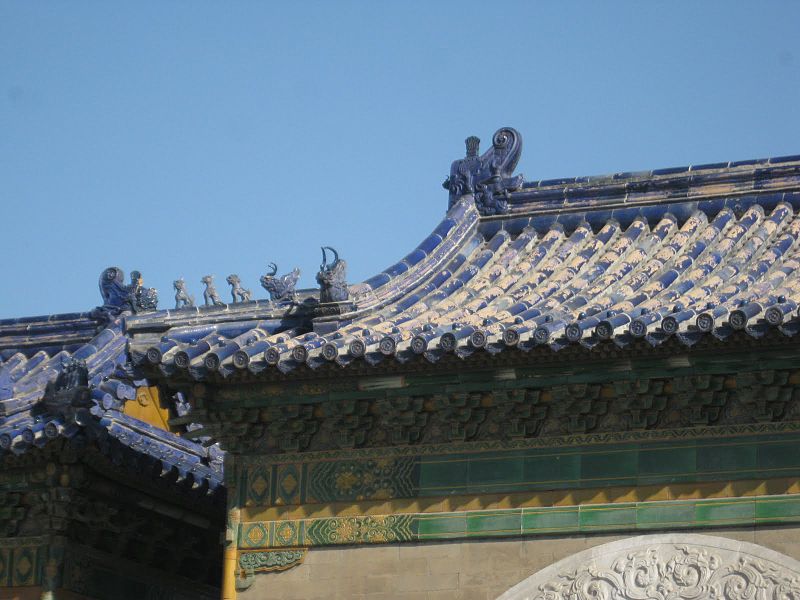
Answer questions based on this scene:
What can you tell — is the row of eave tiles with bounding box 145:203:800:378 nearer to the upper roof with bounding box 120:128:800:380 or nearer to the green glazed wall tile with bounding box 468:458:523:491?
the upper roof with bounding box 120:128:800:380

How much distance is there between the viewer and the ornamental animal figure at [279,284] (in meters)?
20.2

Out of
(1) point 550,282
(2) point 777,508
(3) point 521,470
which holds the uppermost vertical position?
(1) point 550,282

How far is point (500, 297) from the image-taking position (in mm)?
19047

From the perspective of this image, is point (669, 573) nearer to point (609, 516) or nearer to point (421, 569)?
point (609, 516)

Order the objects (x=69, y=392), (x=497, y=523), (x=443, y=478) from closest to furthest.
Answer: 1. (x=497, y=523)
2. (x=443, y=478)
3. (x=69, y=392)

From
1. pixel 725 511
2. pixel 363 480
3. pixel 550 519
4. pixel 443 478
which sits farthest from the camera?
pixel 363 480

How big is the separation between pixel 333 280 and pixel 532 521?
291cm

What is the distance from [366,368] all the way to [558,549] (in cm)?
219

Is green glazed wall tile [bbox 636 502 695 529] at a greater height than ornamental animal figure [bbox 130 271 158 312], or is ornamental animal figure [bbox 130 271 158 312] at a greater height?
ornamental animal figure [bbox 130 271 158 312]

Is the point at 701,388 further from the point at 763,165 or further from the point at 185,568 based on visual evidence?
the point at 185,568

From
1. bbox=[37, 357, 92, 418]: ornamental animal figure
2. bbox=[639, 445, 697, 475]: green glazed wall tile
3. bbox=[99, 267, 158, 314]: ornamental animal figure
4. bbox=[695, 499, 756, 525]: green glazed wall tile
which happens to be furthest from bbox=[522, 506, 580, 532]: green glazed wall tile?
bbox=[99, 267, 158, 314]: ornamental animal figure

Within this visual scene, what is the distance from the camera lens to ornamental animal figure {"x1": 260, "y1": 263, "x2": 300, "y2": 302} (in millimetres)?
20219

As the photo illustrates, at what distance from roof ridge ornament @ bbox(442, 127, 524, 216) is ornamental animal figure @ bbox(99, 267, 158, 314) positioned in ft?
11.1

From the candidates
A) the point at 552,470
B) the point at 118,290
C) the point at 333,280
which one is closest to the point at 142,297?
the point at 118,290
